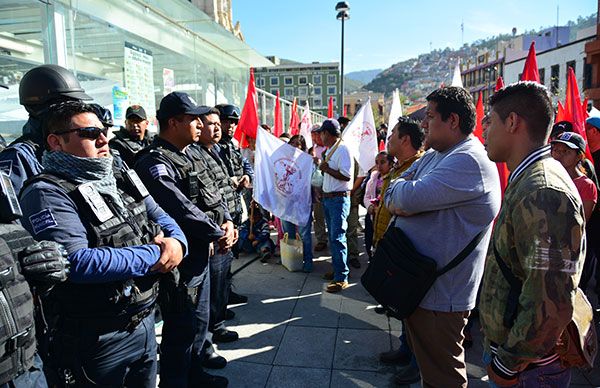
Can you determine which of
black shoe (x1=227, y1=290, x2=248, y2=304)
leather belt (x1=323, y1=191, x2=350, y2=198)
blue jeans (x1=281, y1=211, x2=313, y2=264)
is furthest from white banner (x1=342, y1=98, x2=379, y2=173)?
black shoe (x1=227, y1=290, x2=248, y2=304)

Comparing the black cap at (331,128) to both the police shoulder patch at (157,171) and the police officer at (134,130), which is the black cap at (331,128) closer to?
the police officer at (134,130)

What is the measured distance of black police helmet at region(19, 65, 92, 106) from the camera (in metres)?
2.64

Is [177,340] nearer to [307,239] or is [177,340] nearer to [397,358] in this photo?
[397,358]


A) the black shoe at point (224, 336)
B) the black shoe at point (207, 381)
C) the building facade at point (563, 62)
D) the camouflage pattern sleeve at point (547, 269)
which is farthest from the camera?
the building facade at point (563, 62)

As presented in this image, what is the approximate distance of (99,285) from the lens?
5.87 ft

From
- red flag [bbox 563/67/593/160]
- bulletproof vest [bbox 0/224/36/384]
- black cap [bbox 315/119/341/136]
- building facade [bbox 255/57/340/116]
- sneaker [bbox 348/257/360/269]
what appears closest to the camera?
bulletproof vest [bbox 0/224/36/384]

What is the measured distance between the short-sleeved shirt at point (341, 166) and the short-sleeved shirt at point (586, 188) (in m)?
2.42

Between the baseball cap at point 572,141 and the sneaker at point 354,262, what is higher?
the baseball cap at point 572,141

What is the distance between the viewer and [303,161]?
5.79m

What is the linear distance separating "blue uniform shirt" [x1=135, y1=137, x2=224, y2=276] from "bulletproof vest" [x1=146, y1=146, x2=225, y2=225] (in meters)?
0.04

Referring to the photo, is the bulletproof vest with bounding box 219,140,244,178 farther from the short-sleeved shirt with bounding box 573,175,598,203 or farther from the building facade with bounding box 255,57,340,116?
→ the building facade with bounding box 255,57,340,116

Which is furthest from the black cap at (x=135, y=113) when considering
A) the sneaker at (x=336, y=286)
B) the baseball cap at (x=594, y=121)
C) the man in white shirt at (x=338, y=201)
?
the baseball cap at (x=594, y=121)

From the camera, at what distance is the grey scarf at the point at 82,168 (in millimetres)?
1795

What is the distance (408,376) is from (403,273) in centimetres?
135
